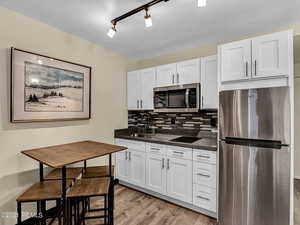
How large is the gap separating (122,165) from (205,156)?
156 centimetres

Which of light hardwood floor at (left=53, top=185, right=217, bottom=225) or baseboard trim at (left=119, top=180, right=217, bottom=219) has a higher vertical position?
baseboard trim at (left=119, top=180, right=217, bottom=219)

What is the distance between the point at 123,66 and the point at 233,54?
2.09 meters

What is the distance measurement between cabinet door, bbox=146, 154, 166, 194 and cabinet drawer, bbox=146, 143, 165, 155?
6cm

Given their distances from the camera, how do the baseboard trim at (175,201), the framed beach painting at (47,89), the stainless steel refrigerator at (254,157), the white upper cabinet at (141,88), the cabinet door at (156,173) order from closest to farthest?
the stainless steel refrigerator at (254,157), the framed beach painting at (47,89), the baseboard trim at (175,201), the cabinet door at (156,173), the white upper cabinet at (141,88)

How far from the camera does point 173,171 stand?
232 cm

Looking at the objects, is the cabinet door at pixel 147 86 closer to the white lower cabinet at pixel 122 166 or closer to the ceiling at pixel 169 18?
the ceiling at pixel 169 18

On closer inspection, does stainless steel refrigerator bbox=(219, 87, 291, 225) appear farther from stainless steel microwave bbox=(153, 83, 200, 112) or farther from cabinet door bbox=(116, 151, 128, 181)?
cabinet door bbox=(116, 151, 128, 181)

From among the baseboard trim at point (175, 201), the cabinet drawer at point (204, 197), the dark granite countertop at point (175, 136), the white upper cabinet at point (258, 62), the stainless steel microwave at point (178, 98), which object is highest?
the white upper cabinet at point (258, 62)

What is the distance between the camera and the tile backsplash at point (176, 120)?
267 cm

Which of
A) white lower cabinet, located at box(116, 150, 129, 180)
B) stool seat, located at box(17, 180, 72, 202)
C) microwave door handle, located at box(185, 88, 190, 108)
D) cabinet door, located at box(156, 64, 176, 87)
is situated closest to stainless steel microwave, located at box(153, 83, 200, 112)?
microwave door handle, located at box(185, 88, 190, 108)

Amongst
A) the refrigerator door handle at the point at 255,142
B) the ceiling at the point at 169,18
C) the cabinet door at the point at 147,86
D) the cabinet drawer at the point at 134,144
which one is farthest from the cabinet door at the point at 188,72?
the cabinet drawer at the point at 134,144

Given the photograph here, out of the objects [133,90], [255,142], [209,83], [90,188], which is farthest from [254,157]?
[133,90]

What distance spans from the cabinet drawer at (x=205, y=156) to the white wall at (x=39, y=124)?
1.59 meters

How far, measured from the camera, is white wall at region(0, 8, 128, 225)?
172 cm
